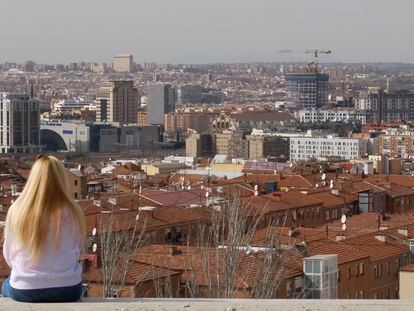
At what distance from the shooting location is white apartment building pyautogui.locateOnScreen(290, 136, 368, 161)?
7615cm

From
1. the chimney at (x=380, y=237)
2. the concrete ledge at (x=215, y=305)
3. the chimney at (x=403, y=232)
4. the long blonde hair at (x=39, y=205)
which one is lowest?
the chimney at (x=403, y=232)

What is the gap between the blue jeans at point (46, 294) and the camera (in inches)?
149

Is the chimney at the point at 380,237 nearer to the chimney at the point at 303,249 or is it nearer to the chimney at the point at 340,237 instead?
the chimney at the point at 340,237

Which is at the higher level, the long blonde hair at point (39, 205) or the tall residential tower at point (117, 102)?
the long blonde hair at point (39, 205)

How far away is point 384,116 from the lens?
409 feet

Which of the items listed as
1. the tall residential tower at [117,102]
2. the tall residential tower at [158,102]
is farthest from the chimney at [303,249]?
the tall residential tower at [158,102]

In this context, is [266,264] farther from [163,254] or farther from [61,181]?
[61,181]

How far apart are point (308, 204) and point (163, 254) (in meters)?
11.7

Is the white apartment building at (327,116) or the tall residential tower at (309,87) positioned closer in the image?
the white apartment building at (327,116)

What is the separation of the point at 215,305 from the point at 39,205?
53 centimetres

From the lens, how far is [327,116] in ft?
389

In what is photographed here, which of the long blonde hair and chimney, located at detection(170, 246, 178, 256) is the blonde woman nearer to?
the long blonde hair

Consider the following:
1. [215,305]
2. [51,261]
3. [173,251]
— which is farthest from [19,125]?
[215,305]

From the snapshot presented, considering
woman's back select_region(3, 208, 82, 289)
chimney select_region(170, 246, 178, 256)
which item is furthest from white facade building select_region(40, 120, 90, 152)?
woman's back select_region(3, 208, 82, 289)
